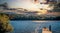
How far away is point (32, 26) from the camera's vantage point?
1.67 meters

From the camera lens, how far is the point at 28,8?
169cm

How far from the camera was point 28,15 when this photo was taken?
1688 mm

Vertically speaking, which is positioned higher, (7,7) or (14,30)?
(7,7)

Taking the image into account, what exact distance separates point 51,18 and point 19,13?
36 centimetres

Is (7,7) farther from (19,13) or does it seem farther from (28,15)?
(28,15)

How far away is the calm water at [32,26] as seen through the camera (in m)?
1.66

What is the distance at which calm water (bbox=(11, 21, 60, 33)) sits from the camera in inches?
65.5

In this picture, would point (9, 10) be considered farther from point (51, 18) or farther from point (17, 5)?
point (51, 18)

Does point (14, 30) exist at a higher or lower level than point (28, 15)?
lower

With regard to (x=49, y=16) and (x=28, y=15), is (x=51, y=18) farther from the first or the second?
(x=28, y=15)

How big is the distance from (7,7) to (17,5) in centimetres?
11

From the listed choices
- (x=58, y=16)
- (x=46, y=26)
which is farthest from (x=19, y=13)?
(x=58, y=16)

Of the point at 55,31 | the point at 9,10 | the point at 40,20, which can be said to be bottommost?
the point at 55,31

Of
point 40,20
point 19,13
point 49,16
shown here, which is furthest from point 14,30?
point 49,16
